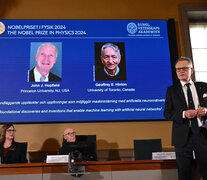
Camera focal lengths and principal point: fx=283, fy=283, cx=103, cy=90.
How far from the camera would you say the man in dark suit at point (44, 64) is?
4.67 meters

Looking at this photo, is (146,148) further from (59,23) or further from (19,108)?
(59,23)

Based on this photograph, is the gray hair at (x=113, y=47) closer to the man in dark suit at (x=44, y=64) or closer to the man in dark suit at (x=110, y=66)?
the man in dark suit at (x=110, y=66)

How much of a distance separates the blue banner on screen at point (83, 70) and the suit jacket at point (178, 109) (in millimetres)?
2037

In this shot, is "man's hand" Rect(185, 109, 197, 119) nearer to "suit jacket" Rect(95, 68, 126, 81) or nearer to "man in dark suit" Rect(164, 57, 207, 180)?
"man in dark suit" Rect(164, 57, 207, 180)

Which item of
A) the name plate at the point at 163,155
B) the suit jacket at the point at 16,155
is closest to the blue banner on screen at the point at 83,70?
the suit jacket at the point at 16,155

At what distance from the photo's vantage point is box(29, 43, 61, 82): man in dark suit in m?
4.67

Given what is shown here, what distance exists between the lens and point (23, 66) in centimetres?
471

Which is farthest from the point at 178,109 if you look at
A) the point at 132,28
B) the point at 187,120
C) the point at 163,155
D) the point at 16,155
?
the point at 132,28

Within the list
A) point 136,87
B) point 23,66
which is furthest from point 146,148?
point 23,66

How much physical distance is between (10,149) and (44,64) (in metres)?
1.75

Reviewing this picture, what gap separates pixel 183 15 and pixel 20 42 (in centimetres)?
299

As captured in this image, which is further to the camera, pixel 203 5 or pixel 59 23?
pixel 203 5

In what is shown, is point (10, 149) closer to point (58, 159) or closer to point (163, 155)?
point (58, 159)

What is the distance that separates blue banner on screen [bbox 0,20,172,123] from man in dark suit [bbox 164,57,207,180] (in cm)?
209
